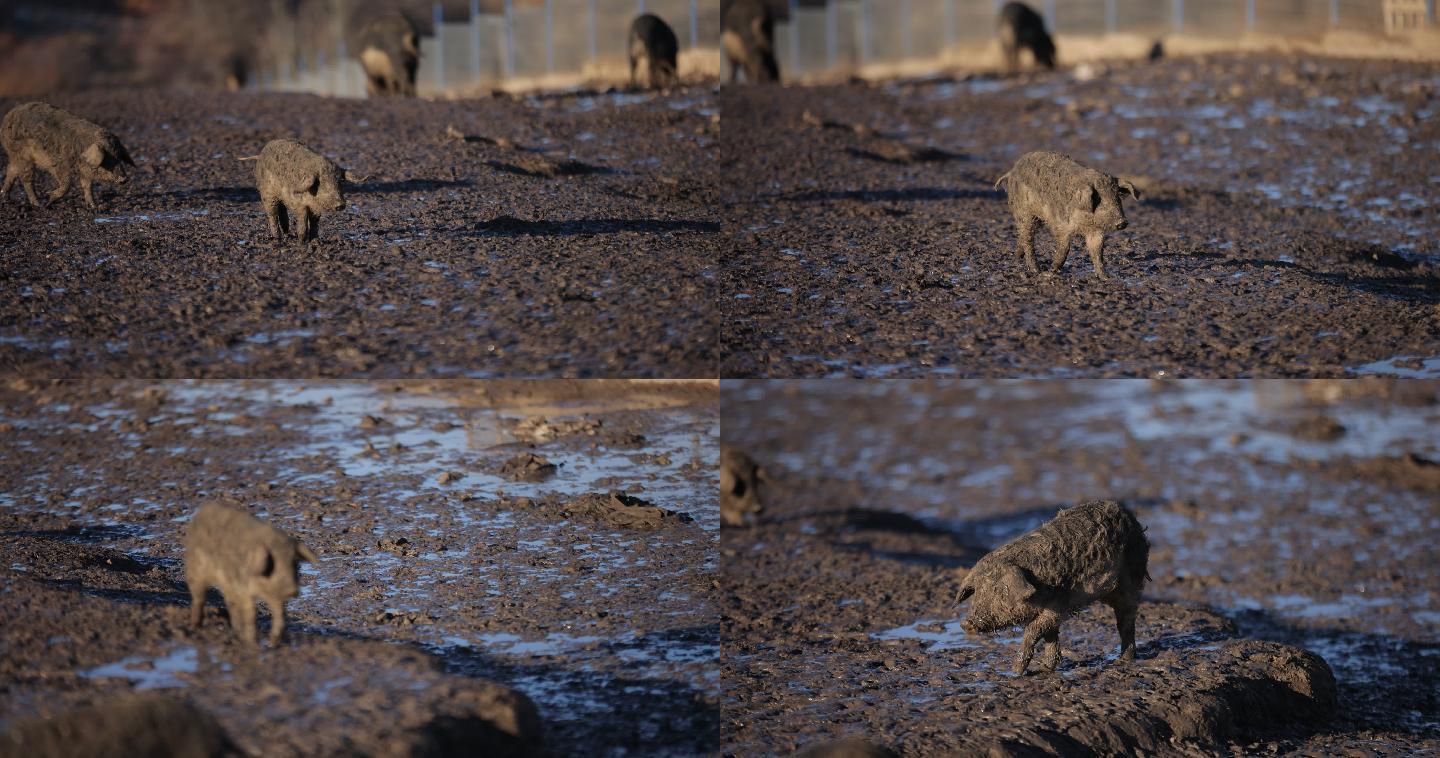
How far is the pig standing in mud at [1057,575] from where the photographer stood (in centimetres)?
776

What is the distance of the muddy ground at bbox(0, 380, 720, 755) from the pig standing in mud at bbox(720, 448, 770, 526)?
7.65ft

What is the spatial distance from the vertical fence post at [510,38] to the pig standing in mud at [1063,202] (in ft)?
17.0

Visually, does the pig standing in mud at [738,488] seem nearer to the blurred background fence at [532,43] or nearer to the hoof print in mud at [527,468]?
the hoof print in mud at [527,468]

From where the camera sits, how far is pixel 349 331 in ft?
27.4

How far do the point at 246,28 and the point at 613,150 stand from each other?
19.5 ft

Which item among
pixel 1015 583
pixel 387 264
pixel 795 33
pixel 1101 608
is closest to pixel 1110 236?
pixel 1101 608

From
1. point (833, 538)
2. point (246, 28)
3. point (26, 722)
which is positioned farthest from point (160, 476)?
point (246, 28)

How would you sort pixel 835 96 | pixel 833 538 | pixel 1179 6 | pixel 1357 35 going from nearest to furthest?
pixel 833 538 → pixel 835 96 → pixel 1357 35 → pixel 1179 6

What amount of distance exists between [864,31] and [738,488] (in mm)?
13363

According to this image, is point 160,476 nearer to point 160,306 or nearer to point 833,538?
point 160,306

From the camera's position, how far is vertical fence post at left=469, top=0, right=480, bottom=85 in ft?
42.7

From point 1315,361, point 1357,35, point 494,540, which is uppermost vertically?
point 1357,35

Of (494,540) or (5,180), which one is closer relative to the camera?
(494,540)

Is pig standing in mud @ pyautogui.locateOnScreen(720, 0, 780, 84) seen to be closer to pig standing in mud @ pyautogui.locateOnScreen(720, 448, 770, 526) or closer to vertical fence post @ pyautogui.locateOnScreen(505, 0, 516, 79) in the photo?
vertical fence post @ pyautogui.locateOnScreen(505, 0, 516, 79)
